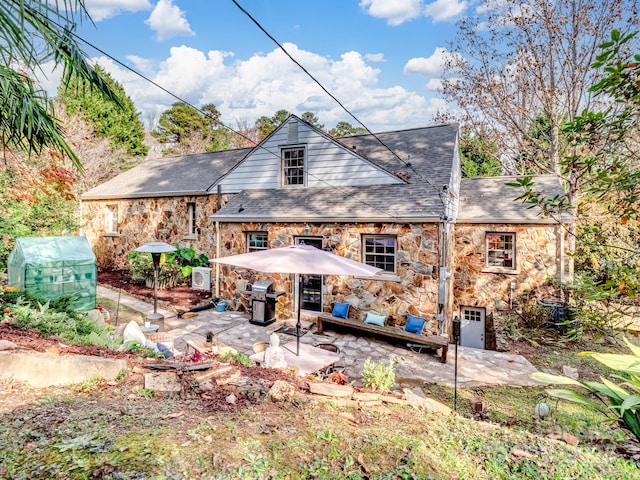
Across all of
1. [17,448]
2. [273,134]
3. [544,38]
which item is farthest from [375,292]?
[544,38]

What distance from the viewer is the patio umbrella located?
5.94 metres

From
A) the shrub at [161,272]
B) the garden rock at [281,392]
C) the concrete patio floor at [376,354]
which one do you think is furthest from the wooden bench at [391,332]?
the shrub at [161,272]

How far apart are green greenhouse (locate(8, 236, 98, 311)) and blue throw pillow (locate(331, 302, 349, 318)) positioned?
658 cm

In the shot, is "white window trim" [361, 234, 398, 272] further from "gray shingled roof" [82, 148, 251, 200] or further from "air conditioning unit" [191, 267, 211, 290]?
"gray shingled roof" [82, 148, 251, 200]

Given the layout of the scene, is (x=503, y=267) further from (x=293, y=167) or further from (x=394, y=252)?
(x=293, y=167)

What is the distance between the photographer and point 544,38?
13.3 m

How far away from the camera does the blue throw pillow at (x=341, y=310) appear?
31.2ft

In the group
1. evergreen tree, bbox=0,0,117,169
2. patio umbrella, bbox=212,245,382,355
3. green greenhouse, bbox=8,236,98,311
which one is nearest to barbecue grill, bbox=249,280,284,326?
patio umbrella, bbox=212,245,382,355

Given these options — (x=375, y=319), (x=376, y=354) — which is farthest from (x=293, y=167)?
(x=376, y=354)

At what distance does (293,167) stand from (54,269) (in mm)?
7546

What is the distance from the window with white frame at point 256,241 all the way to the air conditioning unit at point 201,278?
2895 millimetres

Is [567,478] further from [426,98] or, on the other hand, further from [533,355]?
[426,98]

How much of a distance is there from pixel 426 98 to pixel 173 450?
1748cm

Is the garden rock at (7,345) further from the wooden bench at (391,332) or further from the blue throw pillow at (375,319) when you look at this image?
the blue throw pillow at (375,319)
